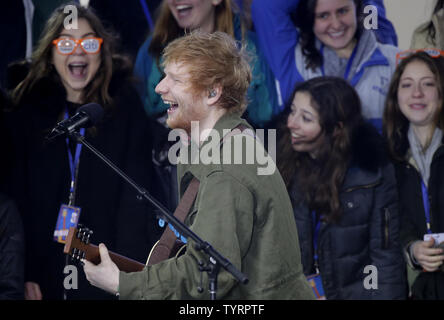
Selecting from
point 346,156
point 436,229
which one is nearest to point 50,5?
point 346,156

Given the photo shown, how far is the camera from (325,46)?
535cm

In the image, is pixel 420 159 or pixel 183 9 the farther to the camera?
pixel 183 9

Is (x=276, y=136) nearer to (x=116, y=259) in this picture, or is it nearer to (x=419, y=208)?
(x=419, y=208)

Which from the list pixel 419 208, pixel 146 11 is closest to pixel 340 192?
pixel 419 208

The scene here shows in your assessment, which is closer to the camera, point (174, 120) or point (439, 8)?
point (174, 120)

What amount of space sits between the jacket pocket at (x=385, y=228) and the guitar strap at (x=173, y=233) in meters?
2.31

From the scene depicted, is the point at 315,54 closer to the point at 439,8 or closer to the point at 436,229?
the point at 439,8

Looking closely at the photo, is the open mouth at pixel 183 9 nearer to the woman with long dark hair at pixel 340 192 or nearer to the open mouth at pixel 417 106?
the woman with long dark hair at pixel 340 192

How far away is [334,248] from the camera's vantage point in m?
4.84

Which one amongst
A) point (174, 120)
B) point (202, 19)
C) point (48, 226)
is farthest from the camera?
point (202, 19)

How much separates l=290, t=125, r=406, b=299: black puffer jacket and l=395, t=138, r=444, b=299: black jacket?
0.21 feet

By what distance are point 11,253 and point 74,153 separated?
803mm

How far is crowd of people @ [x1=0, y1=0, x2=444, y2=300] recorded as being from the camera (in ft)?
15.5
